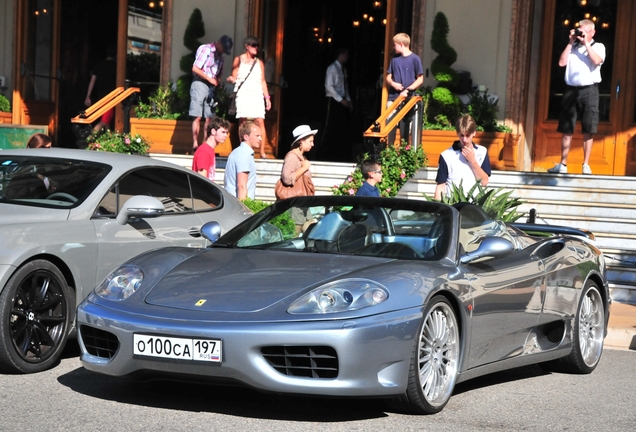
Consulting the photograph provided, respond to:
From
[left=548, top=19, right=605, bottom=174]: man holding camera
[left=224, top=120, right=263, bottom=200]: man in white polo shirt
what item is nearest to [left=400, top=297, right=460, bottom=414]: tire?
[left=224, top=120, right=263, bottom=200]: man in white polo shirt

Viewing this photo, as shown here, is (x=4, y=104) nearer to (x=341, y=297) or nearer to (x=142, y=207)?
(x=142, y=207)

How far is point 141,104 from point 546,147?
668cm

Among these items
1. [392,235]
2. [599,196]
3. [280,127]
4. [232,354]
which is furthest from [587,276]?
[280,127]

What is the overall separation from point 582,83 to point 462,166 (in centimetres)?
417

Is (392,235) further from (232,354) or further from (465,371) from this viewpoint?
(232,354)

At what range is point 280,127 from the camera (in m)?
18.0

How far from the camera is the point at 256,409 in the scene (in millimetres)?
5734

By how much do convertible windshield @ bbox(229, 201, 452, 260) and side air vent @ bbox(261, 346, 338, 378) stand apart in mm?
1054

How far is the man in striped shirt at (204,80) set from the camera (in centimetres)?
1661

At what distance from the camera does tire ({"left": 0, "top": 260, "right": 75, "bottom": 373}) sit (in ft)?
21.1

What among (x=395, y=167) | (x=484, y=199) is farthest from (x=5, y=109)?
(x=484, y=199)

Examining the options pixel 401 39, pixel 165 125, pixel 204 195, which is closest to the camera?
pixel 204 195

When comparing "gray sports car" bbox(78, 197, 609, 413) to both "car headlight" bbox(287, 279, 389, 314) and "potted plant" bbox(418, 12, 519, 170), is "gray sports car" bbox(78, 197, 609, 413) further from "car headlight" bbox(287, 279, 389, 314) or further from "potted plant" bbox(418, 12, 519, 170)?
"potted plant" bbox(418, 12, 519, 170)

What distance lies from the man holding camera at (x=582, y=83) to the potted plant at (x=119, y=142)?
638 cm
